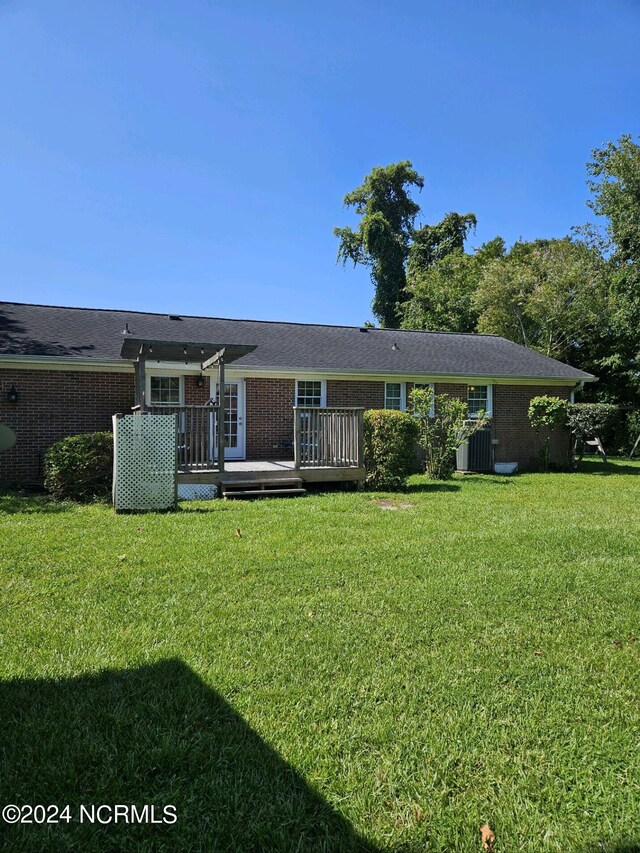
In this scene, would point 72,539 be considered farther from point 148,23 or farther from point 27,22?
point 148,23

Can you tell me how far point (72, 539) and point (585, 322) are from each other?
25.3 meters

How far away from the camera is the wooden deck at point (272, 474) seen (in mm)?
9602

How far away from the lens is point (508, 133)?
16422mm

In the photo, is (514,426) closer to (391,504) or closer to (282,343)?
(282,343)

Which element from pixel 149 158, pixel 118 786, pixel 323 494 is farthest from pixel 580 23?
pixel 118 786

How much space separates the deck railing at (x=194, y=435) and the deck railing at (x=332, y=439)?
2.00 metres

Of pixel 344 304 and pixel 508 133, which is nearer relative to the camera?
pixel 508 133

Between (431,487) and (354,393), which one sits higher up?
(354,393)

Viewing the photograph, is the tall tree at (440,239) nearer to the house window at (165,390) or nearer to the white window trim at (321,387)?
the white window trim at (321,387)

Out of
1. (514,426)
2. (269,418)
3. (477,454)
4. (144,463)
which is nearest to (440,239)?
(514,426)

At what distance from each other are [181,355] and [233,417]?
9.18ft

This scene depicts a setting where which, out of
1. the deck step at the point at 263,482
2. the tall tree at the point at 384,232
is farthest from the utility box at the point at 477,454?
the tall tree at the point at 384,232

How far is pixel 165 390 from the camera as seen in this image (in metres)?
12.8

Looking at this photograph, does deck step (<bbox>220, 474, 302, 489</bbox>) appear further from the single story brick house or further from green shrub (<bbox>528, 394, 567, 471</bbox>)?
green shrub (<bbox>528, 394, 567, 471</bbox>)
